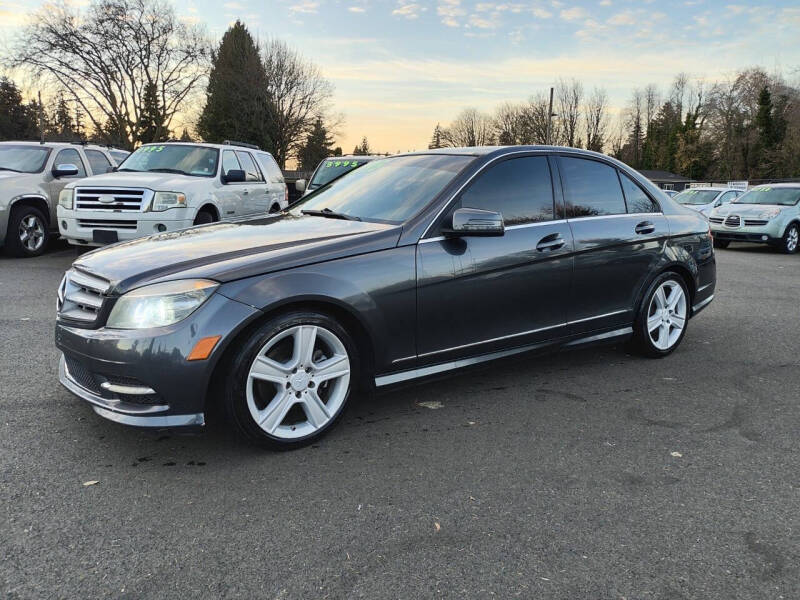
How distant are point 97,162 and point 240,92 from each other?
3937 cm

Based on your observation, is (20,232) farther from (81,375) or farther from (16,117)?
(16,117)

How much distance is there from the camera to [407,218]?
12.6 ft

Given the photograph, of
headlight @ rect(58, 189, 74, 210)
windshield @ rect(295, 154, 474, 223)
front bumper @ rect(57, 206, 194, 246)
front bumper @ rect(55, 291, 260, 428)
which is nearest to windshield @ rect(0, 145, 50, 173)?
headlight @ rect(58, 189, 74, 210)

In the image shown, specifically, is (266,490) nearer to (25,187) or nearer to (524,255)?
(524,255)

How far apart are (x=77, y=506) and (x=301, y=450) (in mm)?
1090

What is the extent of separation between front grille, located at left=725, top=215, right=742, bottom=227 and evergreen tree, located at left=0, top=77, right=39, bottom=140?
6326 centimetres

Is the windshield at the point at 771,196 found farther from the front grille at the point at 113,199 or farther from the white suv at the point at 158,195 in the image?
the front grille at the point at 113,199

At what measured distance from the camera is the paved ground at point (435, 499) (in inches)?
90.6

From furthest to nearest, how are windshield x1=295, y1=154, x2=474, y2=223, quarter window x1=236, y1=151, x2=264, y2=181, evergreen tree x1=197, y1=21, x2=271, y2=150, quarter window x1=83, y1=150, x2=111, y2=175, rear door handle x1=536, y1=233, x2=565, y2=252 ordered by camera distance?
evergreen tree x1=197, y1=21, x2=271, y2=150, quarter window x1=83, y1=150, x2=111, y2=175, quarter window x1=236, y1=151, x2=264, y2=181, rear door handle x1=536, y1=233, x2=565, y2=252, windshield x1=295, y1=154, x2=474, y2=223

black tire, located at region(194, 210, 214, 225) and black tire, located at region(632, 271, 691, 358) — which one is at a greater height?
black tire, located at region(194, 210, 214, 225)

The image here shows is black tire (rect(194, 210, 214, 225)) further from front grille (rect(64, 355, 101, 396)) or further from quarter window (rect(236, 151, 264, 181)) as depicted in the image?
front grille (rect(64, 355, 101, 396))

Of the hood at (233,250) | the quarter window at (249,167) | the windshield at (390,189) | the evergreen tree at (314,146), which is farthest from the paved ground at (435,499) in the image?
the evergreen tree at (314,146)

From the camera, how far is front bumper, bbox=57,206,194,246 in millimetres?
8492

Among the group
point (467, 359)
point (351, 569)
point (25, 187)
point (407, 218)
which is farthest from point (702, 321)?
point (25, 187)
